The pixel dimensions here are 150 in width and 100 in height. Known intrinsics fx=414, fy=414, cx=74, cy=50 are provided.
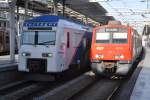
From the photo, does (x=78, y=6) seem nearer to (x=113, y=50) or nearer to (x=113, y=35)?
(x=113, y=35)

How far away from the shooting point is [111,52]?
2027 centimetres

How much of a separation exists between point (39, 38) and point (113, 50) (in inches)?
157

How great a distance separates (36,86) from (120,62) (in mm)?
4432

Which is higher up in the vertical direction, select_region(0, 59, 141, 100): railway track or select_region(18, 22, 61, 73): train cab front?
select_region(18, 22, 61, 73): train cab front

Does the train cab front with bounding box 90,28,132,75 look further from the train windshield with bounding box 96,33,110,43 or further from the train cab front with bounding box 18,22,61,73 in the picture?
the train cab front with bounding box 18,22,61,73

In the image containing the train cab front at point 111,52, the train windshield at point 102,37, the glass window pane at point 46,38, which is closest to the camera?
the glass window pane at point 46,38

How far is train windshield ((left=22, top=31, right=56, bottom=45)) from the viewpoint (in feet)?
59.6

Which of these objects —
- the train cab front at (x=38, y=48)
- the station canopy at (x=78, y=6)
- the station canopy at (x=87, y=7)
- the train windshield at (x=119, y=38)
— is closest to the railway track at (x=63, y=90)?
the train cab front at (x=38, y=48)

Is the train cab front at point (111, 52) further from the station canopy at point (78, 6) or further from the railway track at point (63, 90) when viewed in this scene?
the station canopy at point (78, 6)

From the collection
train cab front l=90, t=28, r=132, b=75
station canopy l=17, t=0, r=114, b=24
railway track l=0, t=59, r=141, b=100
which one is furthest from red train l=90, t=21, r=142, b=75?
station canopy l=17, t=0, r=114, b=24

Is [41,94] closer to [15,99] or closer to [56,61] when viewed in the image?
[15,99]

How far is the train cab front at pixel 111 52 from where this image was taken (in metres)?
19.8

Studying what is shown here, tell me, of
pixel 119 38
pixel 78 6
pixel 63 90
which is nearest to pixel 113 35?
pixel 119 38

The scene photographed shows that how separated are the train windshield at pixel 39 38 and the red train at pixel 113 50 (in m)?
3.24
